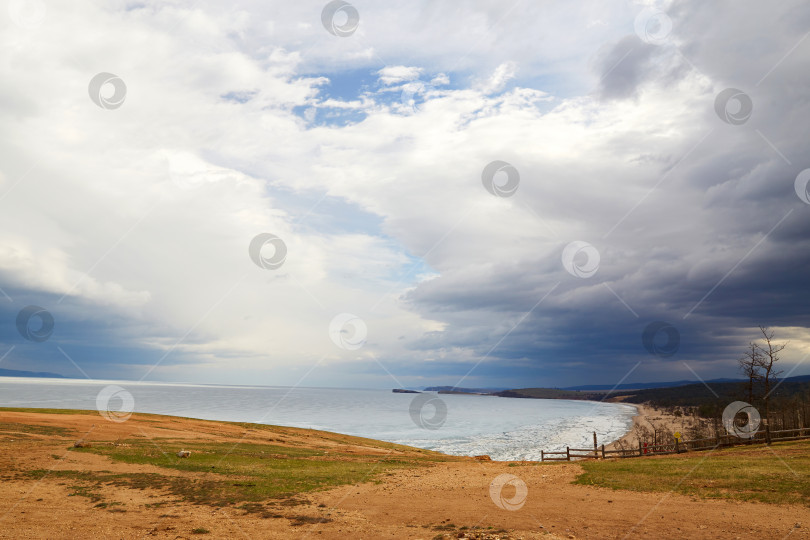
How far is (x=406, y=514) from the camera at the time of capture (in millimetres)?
17297

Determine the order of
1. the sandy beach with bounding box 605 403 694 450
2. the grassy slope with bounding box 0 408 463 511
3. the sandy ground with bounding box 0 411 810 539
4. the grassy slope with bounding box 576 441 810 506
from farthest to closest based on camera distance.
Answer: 1. the sandy beach with bounding box 605 403 694 450
2. the grassy slope with bounding box 0 408 463 511
3. the grassy slope with bounding box 576 441 810 506
4. the sandy ground with bounding box 0 411 810 539

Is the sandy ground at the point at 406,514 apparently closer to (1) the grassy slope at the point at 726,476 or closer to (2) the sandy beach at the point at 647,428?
(1) the grassy slope at the point at 726,476

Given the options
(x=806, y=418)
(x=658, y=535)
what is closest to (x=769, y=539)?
(x=658, y=535)

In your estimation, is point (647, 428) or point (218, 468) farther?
point (647, 428)

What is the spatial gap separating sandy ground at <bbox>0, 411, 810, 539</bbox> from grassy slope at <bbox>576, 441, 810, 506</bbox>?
1.56 metres

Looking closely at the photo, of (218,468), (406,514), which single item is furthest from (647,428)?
(406,514)

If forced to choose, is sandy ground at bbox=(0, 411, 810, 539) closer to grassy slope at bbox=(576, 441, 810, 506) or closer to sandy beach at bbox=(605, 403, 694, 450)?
grassy slope at bbox=(576, 441, 810, 506)

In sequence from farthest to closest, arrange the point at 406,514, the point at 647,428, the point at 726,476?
1. the point at 647,428
2. the point at 726,476
3. the point at 406,514

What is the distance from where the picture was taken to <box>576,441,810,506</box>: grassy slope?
18.9 m

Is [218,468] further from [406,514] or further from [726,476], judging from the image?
[726,476]

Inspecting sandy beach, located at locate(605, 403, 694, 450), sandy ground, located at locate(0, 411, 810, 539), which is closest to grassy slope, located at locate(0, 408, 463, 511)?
sandy ground, located at locate(0, 411, 810, 539)

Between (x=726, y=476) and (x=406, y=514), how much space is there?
659 inches

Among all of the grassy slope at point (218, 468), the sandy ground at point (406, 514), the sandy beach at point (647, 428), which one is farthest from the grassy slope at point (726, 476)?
the sandy beach at point (647, 428)

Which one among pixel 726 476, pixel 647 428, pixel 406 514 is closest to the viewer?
pixel 406 514
